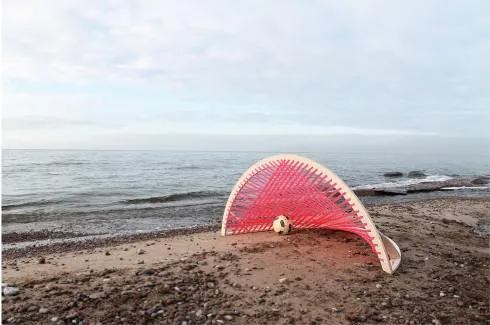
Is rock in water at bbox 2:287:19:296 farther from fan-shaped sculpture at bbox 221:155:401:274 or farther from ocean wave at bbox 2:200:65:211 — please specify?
ocean wave at bbox 2:200:65:211

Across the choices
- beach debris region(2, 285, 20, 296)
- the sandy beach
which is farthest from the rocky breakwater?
beach debris region(2, 285, 20, 296)

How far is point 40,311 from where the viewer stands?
3.91 m

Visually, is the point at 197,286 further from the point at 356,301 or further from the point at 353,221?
the point at 353,221

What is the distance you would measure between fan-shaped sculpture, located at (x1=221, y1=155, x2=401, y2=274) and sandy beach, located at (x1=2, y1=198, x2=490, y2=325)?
1.11ft

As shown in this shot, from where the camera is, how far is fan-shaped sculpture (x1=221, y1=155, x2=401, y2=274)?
19.4 ft

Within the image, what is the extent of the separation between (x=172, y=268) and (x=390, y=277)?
3.18 m

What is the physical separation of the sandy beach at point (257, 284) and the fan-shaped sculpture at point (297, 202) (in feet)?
1.11

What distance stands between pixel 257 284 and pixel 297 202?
2814 mm

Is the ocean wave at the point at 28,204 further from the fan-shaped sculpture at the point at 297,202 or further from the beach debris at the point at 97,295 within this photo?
the beach debris at the point at 97,295

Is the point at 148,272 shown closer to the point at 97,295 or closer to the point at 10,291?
the point at 97,295

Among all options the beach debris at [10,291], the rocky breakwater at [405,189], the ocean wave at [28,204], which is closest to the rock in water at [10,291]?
the beach debris at [10,291]

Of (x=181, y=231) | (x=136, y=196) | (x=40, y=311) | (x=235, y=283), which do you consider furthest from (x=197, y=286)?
(x=136, y=196)

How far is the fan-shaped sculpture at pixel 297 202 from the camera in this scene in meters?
5.91

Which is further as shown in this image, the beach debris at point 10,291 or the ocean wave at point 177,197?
the ocean wave at point 177,197
